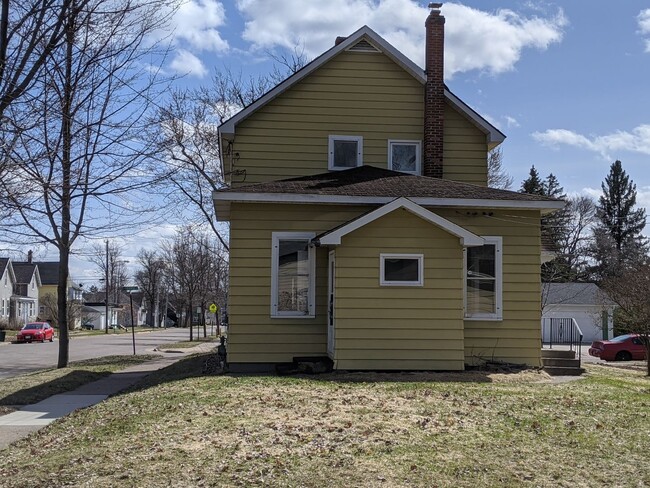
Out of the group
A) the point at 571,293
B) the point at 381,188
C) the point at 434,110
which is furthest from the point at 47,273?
the point at 381,188

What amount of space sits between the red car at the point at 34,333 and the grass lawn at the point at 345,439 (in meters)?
39.4

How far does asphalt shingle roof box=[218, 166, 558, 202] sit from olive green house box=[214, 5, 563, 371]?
0.17 feet

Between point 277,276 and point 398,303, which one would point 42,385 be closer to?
point 277,276

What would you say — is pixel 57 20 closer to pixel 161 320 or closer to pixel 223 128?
pixel 223 128

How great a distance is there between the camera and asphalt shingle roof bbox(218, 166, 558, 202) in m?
14.2

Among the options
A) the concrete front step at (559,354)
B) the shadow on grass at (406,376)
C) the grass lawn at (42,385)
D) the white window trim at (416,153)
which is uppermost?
the white window trim at (416,153)

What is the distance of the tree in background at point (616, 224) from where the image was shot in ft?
228

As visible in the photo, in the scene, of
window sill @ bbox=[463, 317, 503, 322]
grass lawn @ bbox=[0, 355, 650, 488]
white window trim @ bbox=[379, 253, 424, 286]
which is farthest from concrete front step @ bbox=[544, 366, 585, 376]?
white window trim @ bbox=[379, 253, 424, 286]

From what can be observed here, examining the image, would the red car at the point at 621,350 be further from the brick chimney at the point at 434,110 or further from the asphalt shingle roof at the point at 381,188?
the asphalt shingle roof at the point at 381,188

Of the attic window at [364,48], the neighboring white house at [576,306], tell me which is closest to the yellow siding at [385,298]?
the attic window at [364,48]

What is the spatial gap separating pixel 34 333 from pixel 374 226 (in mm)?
40358

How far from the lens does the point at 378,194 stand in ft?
46.4

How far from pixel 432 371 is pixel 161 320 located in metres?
109

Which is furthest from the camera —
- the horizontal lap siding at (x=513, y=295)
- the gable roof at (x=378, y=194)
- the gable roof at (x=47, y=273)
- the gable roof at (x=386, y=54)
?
the gable roof at (x=47, y=273)
